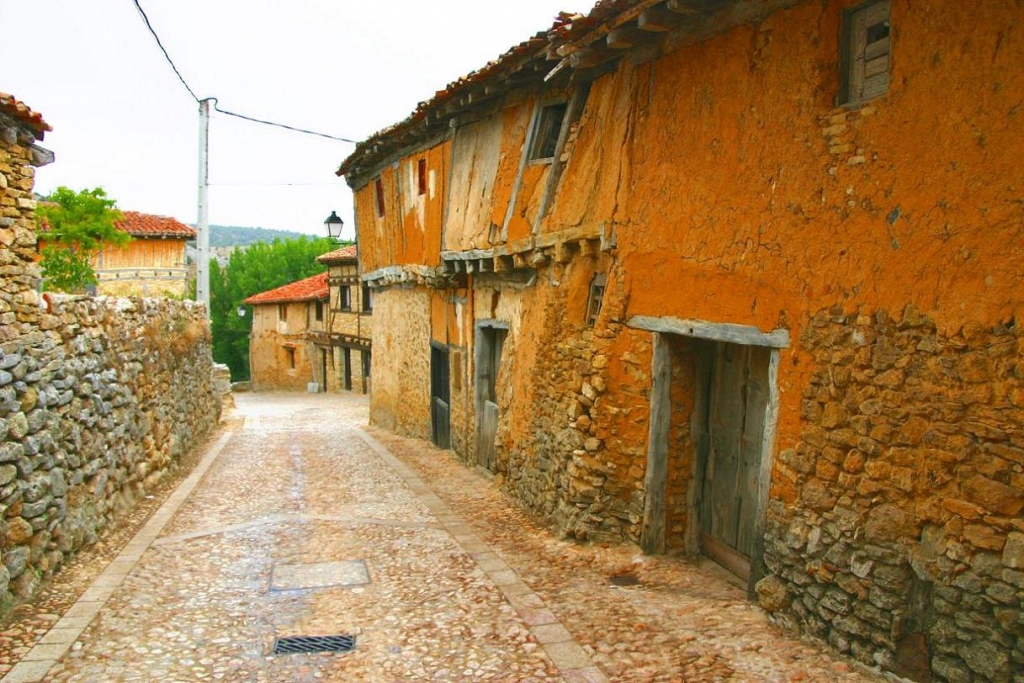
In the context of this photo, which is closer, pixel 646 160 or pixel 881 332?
pixel 881 332

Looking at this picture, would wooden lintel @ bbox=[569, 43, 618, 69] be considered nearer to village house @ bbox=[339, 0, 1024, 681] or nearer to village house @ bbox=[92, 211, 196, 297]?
village house @ bbox=[339, 0, 1024, 681]

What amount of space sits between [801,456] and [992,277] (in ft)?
5.55

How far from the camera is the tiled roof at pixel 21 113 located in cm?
573

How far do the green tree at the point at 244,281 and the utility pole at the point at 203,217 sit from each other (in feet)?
88.1

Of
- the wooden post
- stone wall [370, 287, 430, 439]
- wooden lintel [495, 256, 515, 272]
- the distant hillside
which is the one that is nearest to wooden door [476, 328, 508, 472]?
wooden lintel [495, 256, 515, 272]

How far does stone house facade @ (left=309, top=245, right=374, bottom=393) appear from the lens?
3164cm

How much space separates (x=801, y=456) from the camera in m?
5.15

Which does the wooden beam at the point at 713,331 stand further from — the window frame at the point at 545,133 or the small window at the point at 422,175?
the small window at the point at 422,175

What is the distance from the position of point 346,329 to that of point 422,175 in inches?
784

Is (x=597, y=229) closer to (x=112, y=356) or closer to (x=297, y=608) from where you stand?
(x=297, y=608)

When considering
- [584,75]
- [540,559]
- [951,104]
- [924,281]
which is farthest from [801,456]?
[584,75]

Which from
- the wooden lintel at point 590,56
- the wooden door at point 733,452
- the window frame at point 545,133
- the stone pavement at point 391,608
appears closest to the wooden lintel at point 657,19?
the wooden lintel at point 590,56

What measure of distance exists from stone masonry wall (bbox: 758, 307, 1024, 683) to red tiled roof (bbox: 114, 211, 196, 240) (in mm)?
27698

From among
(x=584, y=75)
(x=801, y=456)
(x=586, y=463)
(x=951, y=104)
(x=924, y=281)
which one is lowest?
(x=586, y=463)
